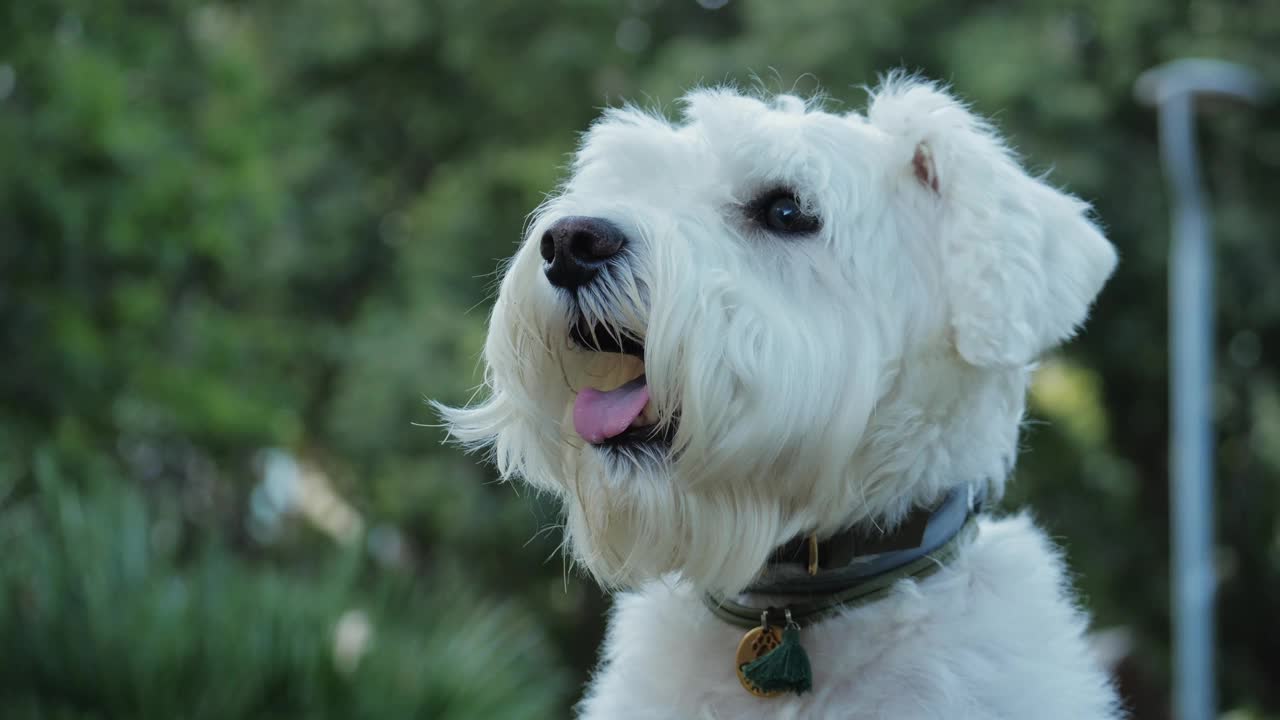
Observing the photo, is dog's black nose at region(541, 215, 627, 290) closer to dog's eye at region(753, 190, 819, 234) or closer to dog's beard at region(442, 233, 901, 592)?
dog's beard at region(442, 233, 901, 592)

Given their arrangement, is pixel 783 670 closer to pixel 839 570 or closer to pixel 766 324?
pixel 839 570

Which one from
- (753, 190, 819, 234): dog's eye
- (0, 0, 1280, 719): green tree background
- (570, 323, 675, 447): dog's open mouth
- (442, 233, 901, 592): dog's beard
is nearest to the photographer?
(442, 233, 901, 592): dog's beard

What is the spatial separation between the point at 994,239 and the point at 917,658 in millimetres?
794

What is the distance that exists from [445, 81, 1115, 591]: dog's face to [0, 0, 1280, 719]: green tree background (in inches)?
56.5

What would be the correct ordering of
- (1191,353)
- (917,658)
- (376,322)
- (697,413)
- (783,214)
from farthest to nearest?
(376,322) < (1191,353) < (783,214) < (917,658) < (697,413)

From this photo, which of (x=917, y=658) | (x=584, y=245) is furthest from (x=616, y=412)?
(x=917, y=658)

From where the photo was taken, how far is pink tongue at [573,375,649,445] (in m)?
2.44

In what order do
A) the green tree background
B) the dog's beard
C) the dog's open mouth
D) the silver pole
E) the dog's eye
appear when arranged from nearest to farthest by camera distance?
the dog's beard
the dog's open mouth
the dog's eye
the green tree background
the silver pole

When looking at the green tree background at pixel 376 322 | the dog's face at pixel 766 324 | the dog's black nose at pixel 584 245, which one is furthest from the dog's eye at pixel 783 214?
the green tree background at pixel 376 322

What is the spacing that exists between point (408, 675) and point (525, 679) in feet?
4.23

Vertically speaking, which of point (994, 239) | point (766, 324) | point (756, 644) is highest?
point (994, 239)

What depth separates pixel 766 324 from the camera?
93.9 inches

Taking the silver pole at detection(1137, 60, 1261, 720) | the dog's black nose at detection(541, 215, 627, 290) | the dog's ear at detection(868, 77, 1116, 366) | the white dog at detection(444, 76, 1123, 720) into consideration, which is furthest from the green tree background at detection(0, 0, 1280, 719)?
the dog's black nose at detection(541, 215, 627, 290)

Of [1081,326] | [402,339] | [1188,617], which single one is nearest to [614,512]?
[1081,326]
